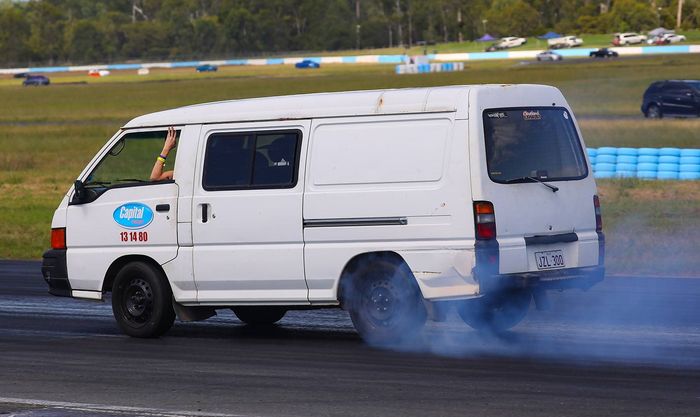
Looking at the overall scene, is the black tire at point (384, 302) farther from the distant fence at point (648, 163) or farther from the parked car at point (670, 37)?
the parked car at point (670, 37)

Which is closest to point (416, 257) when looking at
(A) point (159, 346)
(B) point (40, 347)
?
(A) point (159, 346)

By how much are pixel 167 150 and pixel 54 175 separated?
2406 cm

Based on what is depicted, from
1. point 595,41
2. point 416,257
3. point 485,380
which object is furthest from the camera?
point 595,41

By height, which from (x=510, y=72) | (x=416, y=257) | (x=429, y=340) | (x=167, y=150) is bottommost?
(x=429, y=340)

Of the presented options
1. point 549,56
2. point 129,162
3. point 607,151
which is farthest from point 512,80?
point 607,151

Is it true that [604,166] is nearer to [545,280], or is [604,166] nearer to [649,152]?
[649,152]

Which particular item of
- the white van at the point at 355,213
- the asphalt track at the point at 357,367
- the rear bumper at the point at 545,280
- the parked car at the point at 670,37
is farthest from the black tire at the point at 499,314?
the parked car at the point at 670,37

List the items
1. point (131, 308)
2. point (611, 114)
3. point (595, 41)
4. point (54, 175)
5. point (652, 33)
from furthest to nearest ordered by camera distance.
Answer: point (595, 41) → point (652, 33) → point (611, 114) → point (54, 175) → point (131, 308)

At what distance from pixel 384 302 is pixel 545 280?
131cm

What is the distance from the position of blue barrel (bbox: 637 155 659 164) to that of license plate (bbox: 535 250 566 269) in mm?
17679

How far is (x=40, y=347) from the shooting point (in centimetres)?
1037

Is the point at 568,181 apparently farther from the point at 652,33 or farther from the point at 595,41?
the point at 595,41

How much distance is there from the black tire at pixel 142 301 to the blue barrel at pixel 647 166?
17.7 metres

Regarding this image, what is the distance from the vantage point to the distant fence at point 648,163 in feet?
85.3
